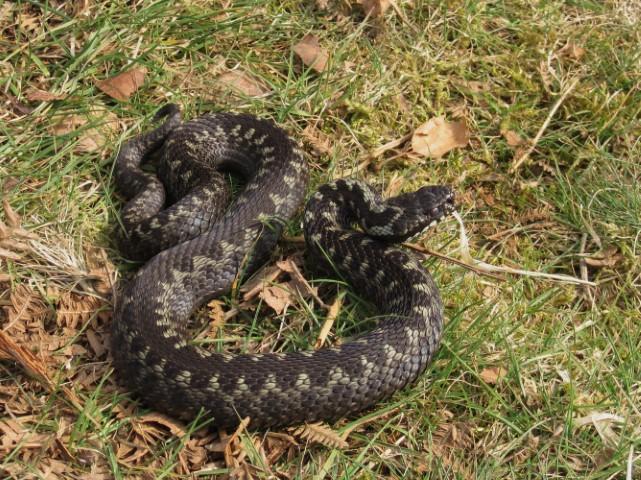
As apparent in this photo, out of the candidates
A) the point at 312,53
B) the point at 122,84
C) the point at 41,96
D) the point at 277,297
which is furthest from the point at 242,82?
the point at 277,297

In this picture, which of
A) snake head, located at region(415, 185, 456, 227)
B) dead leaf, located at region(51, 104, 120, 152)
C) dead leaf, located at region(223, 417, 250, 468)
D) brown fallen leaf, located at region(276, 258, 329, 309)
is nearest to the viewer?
dead leaf, located at region(223, 417, 250, 468)

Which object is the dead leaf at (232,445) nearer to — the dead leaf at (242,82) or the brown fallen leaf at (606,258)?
the brown fallen leaf at (606,258)

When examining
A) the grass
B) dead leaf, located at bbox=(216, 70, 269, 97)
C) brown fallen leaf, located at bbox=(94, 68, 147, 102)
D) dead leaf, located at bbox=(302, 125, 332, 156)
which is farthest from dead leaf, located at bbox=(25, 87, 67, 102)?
dead leaf, located at bbox=(302, 125, 332, 156)

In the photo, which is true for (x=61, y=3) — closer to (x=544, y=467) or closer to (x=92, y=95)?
(x=92, y=95)

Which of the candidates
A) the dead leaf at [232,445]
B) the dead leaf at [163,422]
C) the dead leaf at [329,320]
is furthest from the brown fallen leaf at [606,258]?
the dead leaf at [163,422]

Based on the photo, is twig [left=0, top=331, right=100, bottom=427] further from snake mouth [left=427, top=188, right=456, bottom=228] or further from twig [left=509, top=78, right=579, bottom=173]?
twig [left=509, top=78, right=579, bottom=173]

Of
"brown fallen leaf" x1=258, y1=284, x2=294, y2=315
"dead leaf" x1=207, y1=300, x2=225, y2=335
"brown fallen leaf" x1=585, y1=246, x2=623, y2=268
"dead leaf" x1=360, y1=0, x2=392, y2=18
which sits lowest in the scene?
"brown fallen leaf" x1=585, y1=246, x2=623, y2=268
